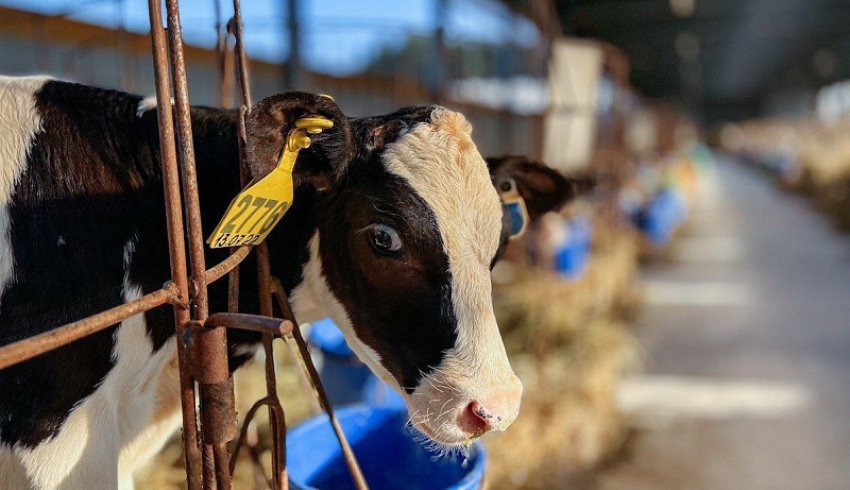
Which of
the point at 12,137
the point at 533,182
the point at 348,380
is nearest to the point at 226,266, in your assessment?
the point at 12,137

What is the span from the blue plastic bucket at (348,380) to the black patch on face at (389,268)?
1.00m

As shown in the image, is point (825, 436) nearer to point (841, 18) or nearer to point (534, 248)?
point (534, 248)

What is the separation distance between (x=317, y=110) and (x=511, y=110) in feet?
15.8

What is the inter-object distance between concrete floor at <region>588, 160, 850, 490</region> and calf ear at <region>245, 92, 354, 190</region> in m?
2.47

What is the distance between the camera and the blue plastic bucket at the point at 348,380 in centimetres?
209

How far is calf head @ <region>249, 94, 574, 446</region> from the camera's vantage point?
1012mm

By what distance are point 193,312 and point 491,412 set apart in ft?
1.56

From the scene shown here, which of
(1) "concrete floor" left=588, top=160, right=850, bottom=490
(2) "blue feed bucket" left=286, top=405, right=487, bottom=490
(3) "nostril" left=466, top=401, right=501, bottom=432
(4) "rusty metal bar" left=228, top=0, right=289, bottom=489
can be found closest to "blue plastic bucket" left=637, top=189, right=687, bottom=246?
(1) "concrete floor" left=588, top=160, right=850, bottom=490

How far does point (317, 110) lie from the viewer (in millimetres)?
966

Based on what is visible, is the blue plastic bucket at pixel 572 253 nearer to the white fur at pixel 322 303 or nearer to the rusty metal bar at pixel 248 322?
the white fur at pixel 322 303

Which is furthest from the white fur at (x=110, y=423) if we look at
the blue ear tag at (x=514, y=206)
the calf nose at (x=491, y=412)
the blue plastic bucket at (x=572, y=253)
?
the blue plastic bucket at (x=572, y=253)

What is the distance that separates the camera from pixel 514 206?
1400 mm

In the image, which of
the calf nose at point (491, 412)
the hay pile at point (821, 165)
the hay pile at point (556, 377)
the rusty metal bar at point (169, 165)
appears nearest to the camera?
the rusty metal bar at point (169, 165)

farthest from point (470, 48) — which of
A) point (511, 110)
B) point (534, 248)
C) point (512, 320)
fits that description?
point (512, 320)
